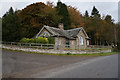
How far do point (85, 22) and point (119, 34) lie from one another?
1515 centimetres

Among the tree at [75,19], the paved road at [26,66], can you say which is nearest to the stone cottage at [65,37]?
the paved road at [26,66]

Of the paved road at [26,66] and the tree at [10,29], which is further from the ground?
the tree at [10,29]

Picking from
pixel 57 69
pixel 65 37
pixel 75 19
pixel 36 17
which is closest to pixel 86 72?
pixel 57 69

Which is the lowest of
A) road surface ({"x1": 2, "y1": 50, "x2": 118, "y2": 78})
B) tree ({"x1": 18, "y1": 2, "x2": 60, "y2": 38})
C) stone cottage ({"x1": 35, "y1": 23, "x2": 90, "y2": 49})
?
road surface ({"x1": 2, "y1": 50, "x2": 118, "y2": 78})

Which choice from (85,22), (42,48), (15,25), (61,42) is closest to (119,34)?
(85,22)

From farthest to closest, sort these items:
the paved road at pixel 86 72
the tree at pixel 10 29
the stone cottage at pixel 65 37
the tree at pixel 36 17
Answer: the tree at pixel 36 17 → the stone cottage at pixel 65 37 → the tree at pixel 10 29 → the paved road at pixel 86 72

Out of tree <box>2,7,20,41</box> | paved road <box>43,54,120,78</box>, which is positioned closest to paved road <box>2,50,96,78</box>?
paved road <box>43,54,120,78</box>

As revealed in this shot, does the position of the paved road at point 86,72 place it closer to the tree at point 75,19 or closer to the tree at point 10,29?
the tree at point 10,29

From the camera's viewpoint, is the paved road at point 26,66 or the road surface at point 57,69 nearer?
the road surface at point 57,69

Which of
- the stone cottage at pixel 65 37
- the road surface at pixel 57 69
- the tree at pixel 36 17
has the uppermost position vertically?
the tree at pixel 36 17

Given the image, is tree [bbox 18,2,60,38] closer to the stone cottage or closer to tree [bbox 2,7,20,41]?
the stone cottage

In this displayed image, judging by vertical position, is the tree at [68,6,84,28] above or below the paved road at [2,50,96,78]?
above

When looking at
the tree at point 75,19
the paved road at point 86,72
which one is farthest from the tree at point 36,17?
the paved road at point 86,72

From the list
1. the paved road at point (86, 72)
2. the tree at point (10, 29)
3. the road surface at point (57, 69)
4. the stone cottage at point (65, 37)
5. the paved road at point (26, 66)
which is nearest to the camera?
the paved road at point (86, 72)
